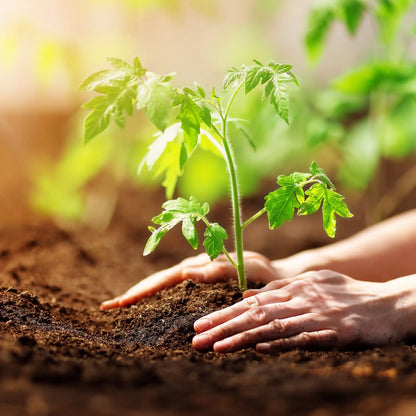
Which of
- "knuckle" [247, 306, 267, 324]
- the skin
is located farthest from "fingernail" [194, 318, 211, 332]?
"knuckle" [247, 306, 267, 324]

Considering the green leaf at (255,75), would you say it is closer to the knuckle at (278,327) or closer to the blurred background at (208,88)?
the blurred background at (208,88)

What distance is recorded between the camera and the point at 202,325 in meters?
1.39

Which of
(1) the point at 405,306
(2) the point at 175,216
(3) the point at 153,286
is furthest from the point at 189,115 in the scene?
(1) the point at 405,306

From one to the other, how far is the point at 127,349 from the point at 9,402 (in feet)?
1.81

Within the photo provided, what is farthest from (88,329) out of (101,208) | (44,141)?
(44,141)

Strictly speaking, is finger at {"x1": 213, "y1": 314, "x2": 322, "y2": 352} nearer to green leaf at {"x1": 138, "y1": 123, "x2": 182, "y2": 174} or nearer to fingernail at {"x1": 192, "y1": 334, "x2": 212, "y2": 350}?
fingernail at {"x1": 192, "y1": 334, "x2": 212, "y2": 350}

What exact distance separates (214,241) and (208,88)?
12.0ft

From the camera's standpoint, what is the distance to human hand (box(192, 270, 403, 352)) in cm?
134

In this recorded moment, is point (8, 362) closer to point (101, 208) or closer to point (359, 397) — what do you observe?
point (359, 397)

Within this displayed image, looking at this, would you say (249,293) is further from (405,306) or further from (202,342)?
(405,306)

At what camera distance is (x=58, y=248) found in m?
2.41

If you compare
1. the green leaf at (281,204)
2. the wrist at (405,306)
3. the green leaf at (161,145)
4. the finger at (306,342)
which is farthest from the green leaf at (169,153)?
the wrist at (405,306)

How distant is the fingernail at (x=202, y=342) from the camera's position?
1349 millimetres

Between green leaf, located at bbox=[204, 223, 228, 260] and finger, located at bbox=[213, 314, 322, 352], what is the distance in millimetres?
195
